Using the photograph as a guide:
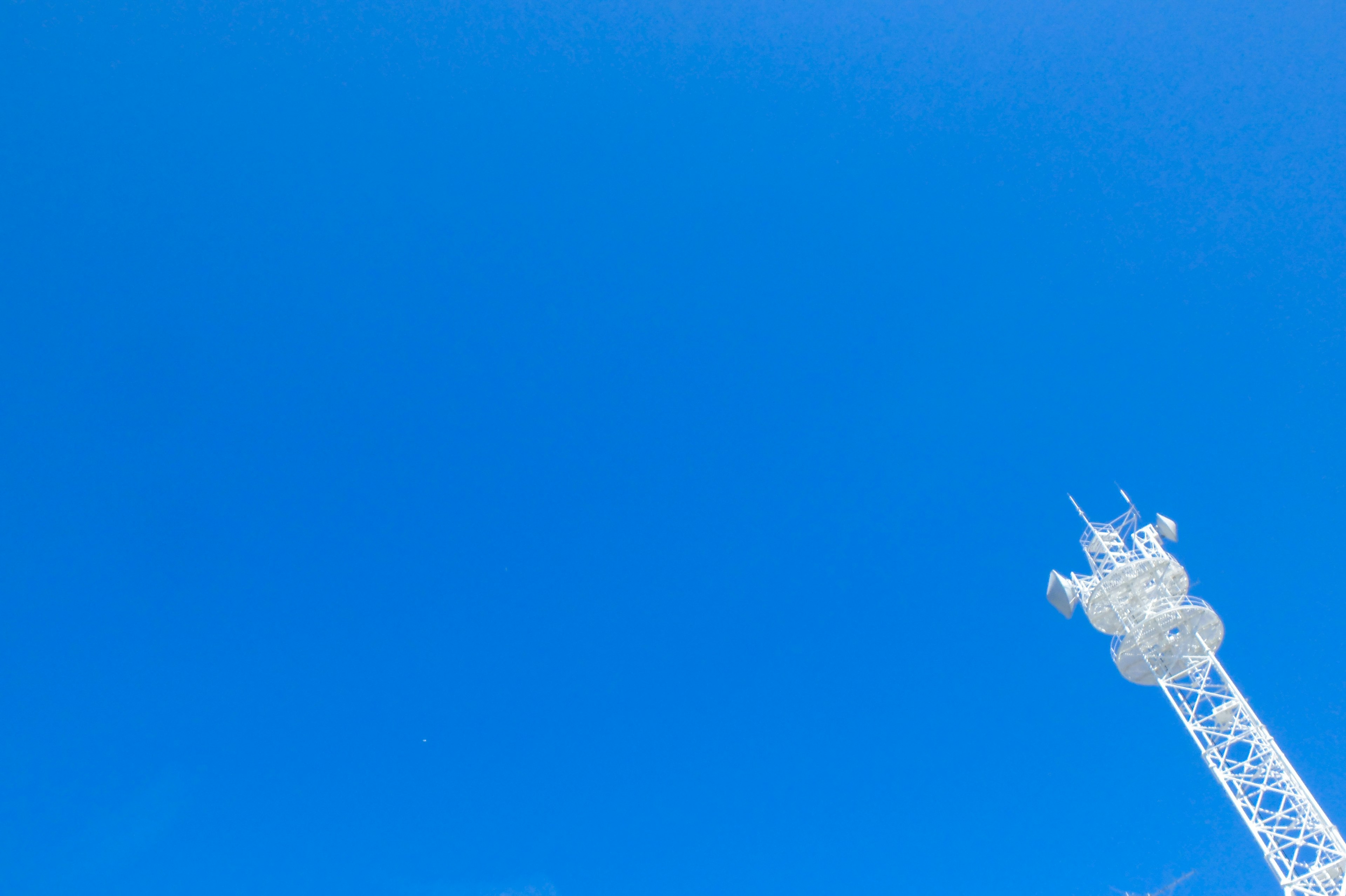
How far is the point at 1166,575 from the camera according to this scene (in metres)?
34.7

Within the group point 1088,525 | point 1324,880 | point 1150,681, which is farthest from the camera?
point 1088,525

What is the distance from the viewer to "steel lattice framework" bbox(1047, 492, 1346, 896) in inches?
1222

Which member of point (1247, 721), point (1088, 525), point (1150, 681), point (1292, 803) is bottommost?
point (1292, 803)

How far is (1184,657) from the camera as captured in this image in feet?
114

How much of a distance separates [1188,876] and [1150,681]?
14510 mm

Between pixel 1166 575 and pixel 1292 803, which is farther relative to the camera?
pixel 1166 575

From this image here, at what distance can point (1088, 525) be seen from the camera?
38156 mm

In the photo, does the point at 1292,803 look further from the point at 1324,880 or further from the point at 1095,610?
the point at 1095,610

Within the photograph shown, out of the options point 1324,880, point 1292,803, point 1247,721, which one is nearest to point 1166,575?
point 1247,721

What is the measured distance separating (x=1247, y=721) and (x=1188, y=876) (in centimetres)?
1336

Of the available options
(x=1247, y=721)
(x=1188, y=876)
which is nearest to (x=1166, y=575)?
(x=1247, y=721)

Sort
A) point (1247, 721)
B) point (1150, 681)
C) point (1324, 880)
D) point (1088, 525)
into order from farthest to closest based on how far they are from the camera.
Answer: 1. point (1088, 525)
2. point (1150, 681)
3. point (1247, 721)
4. point (1324, 880)

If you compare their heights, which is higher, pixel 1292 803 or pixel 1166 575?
pixel 1166 575

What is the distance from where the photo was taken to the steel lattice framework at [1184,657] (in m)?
31.0
